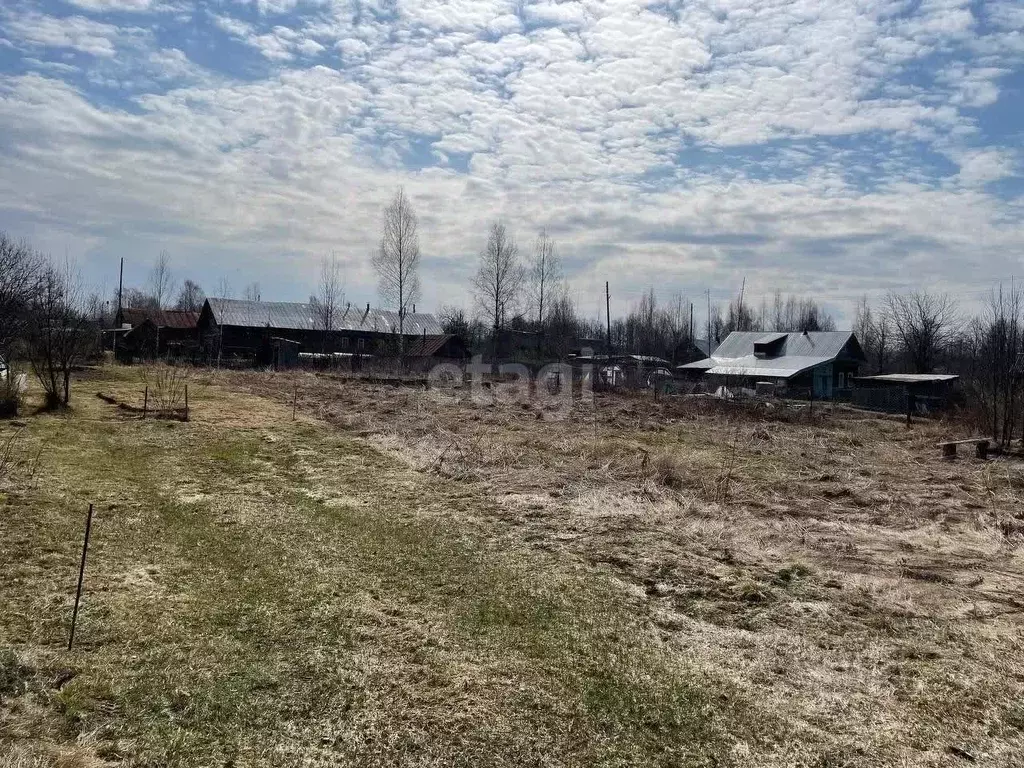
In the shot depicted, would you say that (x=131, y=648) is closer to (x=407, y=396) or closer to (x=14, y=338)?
(x=14, y=338)

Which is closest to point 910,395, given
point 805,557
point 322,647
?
point 805,557

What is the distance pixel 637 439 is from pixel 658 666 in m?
13.2

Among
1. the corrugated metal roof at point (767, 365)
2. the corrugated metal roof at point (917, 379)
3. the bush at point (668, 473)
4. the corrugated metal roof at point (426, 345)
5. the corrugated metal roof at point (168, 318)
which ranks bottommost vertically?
the bush at point (668, 473)

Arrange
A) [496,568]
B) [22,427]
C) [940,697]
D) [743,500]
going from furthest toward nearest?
[22,427] < [743,500] < [496,568] < [940,697]

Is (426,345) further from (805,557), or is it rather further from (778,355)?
(805,557)

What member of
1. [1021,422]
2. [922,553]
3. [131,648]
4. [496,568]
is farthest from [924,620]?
[1021,422]

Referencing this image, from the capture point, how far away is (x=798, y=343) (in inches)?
1737

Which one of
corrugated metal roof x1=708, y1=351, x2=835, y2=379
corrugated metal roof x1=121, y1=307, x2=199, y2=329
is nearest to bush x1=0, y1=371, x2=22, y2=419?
corrugated metal roof x1=708, y1=351, x2=835, y2=379

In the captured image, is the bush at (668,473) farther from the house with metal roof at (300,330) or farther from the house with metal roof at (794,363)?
the house with metal roof at (300,330)

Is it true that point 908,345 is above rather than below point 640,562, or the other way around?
above

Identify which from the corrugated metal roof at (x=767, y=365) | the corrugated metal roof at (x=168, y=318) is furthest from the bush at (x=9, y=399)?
the corrugated metal roof at (x=168, y=318)

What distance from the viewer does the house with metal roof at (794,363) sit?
40344 mm

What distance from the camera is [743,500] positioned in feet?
36.4

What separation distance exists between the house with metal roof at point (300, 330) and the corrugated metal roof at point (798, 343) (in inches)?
775
